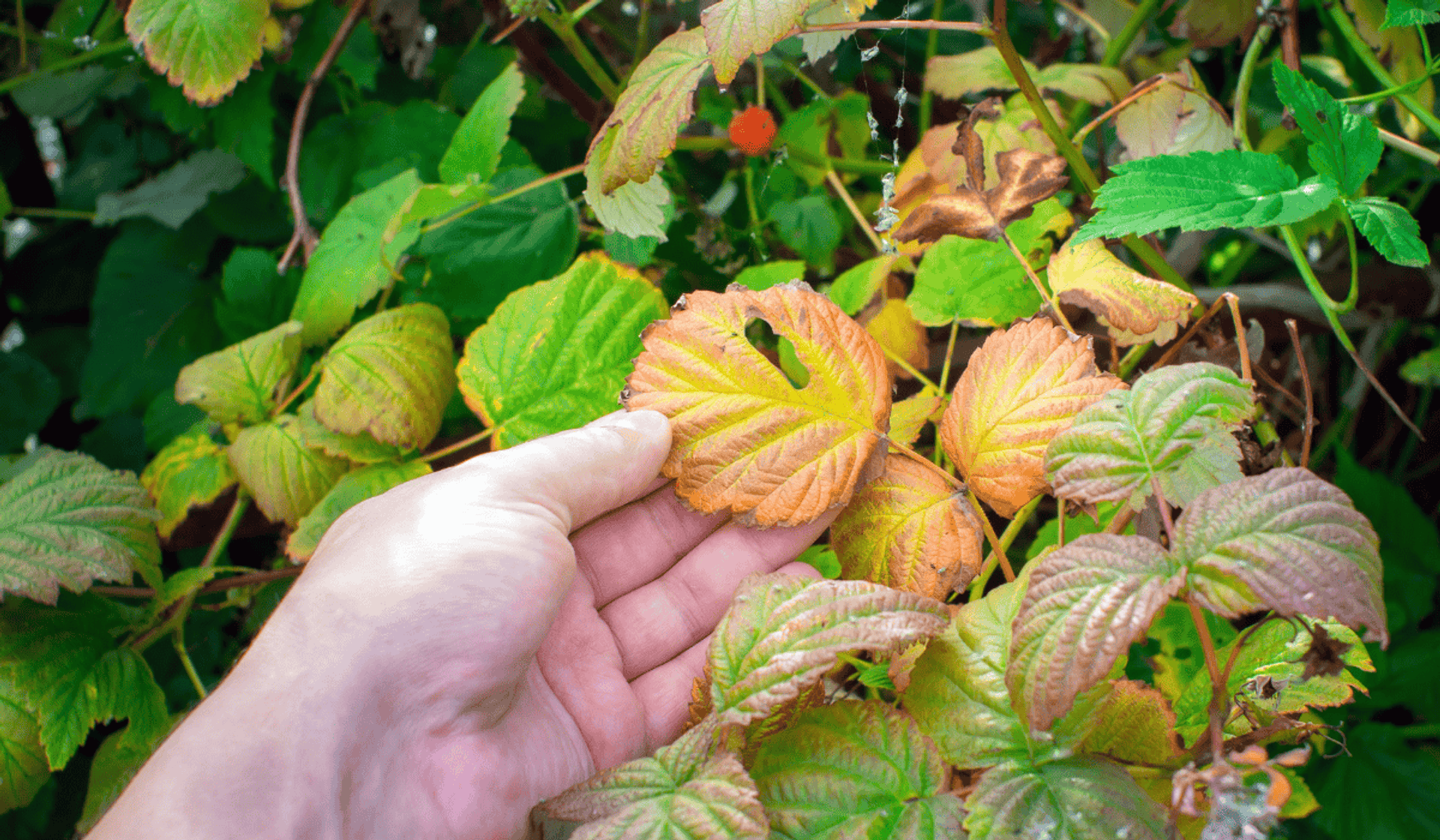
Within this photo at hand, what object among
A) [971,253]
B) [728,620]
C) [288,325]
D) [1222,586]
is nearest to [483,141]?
[288,325]

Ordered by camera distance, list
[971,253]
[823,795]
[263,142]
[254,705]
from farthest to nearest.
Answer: [263,142] → [971,253] → [254,705] → [823,795]

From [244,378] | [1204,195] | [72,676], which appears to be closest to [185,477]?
[244,378]

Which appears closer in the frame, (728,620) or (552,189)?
(728,620)

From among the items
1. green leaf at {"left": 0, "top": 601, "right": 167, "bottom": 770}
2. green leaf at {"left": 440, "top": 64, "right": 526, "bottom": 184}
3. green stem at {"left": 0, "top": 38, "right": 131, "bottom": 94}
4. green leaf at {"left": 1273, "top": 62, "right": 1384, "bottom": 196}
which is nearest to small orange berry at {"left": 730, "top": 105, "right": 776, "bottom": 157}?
green leaf at {"left": 440, "top": 64, "right": 526, "bottom": 184}

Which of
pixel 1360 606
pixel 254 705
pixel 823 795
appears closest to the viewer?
pixel 1360 606

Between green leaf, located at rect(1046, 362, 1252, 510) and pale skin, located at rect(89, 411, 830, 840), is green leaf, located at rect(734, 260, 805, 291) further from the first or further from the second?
green leaf, located at rect(1046, 362, 1252, 510)

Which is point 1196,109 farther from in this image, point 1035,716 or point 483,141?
point 483,141

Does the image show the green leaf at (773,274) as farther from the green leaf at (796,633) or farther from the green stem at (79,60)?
the green stem at (79,60)

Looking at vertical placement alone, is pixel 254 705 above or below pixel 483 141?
below
